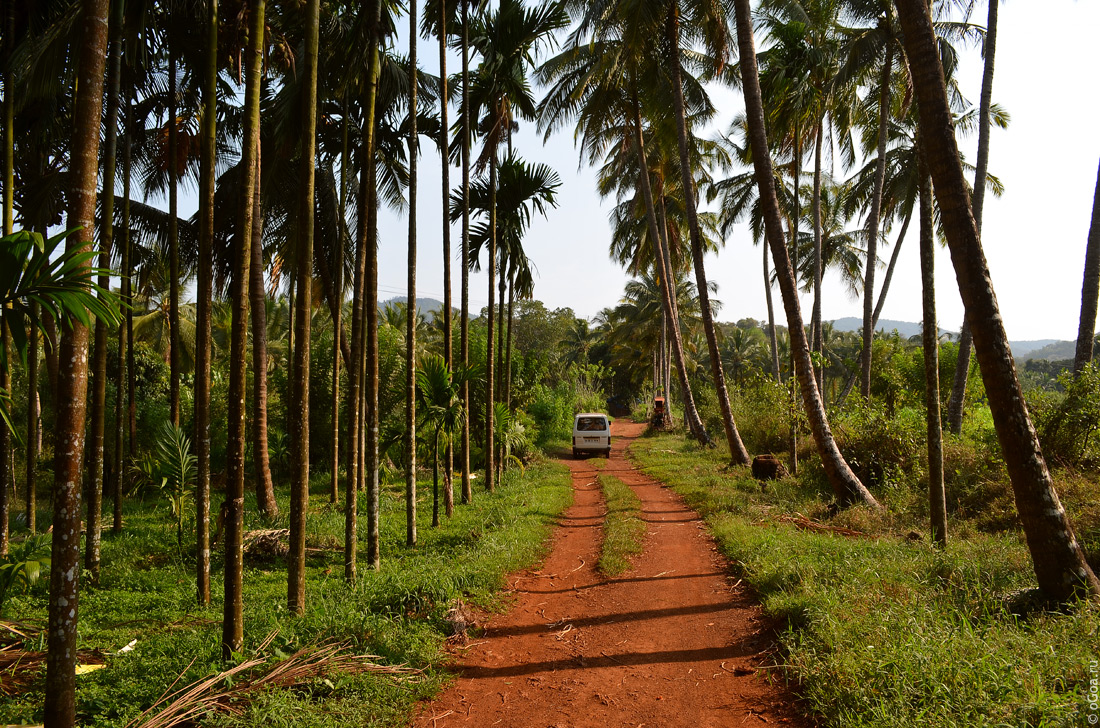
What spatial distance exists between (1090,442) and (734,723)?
8822 mm

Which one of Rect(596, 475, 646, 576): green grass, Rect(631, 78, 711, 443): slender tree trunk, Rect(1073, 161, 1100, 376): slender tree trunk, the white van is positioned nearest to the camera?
Rect(596, 475, 646, 576): green grass

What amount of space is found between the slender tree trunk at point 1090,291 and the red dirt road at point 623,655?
8511mm

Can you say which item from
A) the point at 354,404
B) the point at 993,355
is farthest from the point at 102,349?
the point at 993,355

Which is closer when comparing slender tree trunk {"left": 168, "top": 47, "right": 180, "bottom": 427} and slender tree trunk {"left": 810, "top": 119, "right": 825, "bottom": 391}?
slender tree trunk {"left": 168, "top": 47, "right": 180, "bottom": 427}

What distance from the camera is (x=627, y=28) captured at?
14.0 meters

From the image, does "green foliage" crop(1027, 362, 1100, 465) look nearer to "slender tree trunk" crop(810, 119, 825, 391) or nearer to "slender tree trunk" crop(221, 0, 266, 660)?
"slender tree trunk" crop(810, 119, 825, 391)

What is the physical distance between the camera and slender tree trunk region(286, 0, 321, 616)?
5.21 meters

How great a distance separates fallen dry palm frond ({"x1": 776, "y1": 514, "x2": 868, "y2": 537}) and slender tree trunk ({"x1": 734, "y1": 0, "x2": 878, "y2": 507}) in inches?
44.8

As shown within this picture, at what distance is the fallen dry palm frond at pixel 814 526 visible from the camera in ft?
27.8

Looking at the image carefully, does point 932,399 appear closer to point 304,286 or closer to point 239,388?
point 304,286

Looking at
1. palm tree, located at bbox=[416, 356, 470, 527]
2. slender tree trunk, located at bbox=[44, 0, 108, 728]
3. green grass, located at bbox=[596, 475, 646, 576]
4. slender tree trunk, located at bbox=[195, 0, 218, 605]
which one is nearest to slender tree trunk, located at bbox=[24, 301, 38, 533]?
slender tree trunk, located at bbox=[195, 0, 218, 605]

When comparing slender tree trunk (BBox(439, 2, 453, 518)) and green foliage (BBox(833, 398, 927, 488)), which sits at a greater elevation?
slender tree trunk (BBox(439, 2, 453, 518))

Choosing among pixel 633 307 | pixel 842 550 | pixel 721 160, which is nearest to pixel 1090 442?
pixel 842 550

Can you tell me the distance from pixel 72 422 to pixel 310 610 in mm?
3326
